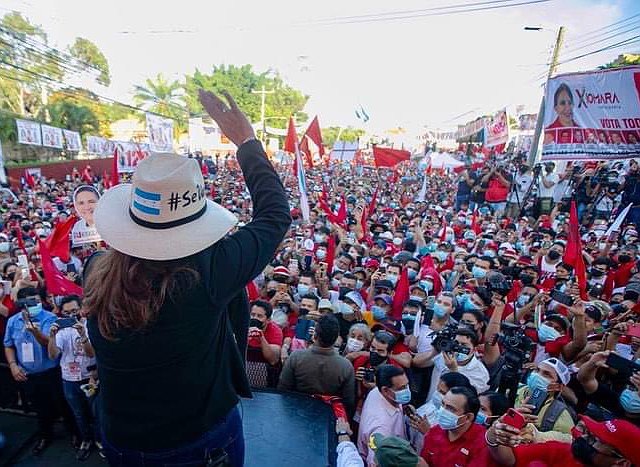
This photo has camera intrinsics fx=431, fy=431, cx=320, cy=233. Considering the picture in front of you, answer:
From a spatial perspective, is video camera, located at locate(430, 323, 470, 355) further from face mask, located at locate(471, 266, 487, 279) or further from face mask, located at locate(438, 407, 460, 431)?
face mask, located at locate(471, 266, 487, 279)

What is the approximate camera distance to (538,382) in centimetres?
318

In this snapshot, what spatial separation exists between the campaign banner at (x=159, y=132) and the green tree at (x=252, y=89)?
3205 centimetres

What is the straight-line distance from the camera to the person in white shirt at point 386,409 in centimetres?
296

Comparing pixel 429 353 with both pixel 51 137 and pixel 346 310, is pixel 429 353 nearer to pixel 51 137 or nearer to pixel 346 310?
pixel 346 310

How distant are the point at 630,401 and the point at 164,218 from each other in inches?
138

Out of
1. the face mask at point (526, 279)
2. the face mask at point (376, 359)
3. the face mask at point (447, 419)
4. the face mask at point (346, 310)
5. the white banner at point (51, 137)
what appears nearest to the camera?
the face mask at point (447, 419)

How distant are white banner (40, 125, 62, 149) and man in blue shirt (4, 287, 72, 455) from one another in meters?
19.2

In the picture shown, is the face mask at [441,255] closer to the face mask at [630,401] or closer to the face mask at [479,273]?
the face mask at [479,273]

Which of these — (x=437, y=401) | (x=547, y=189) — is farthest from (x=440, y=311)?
(x=547, y=189)

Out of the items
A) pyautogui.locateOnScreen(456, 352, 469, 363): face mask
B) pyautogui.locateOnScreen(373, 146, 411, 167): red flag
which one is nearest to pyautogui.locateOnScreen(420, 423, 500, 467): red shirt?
pyautogui.locateOnScreen(456, 352, 469, 363): face mask

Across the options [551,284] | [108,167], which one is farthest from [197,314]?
[108,167]

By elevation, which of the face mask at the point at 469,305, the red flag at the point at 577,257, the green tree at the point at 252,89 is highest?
the green tree at the point at 252,89

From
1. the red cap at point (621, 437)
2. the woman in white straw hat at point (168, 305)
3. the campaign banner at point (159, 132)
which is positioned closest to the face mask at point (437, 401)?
the red cap at point (621, 437)

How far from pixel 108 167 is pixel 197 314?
2994cm
